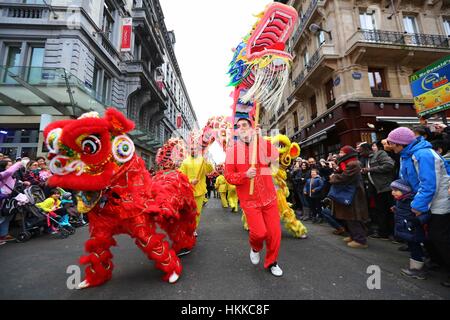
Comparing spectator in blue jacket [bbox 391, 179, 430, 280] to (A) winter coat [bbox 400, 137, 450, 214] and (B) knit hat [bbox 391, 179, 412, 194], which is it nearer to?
(B) knit hat [bbox 391, 179, 412, 194]

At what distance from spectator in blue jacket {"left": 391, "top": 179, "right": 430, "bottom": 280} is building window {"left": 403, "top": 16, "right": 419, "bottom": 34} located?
1540 centimetres

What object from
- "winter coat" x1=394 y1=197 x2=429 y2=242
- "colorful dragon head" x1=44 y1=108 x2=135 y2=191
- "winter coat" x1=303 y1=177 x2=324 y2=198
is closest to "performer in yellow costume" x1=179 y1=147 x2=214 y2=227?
"colorful dragon head" x1=44 y1=108 x2=135 y2=191

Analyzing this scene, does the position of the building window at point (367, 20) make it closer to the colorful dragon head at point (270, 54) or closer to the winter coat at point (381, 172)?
the winter coat at point (381, 172)

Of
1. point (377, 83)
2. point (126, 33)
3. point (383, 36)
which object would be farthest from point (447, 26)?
point (126, 33)

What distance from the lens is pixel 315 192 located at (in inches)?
212

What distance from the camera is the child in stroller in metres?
4.83

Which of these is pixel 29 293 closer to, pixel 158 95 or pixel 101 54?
pixel 101 54

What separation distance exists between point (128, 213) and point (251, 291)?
61.0 inches

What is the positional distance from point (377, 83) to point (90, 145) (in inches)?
572

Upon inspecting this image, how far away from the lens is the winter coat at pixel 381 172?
395cm

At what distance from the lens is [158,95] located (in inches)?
741

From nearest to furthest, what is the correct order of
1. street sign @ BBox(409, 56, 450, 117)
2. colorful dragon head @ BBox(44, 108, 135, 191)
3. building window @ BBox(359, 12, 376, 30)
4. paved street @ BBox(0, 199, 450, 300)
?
1. colorful dragon head @ BBox(44, 108, 135, 191)
2. paved street @ BBox(0, 199, 450, 300)
3. street sign @ BBox(409, 56, 450, 117)
4. building window @ BBox(359, 12, 376, 30)

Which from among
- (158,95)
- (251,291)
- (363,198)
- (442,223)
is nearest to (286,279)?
(251,291)

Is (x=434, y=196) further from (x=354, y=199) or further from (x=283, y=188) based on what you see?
(x=283, y=188)
